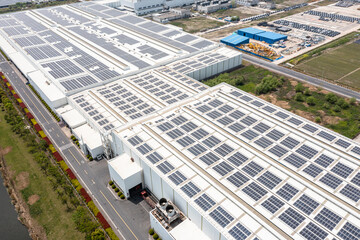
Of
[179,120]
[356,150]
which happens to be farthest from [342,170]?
[179,120]

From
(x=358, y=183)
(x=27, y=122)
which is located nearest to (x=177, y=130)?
(x=358, y=183)

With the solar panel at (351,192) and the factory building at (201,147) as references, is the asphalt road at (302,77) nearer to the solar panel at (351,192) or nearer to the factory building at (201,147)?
the factory building at (201,147)

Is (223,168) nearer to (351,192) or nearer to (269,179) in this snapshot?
(269,179)

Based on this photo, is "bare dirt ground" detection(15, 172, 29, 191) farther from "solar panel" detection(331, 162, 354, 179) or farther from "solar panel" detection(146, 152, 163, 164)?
"solar panel" detection(331, 162, 354, 179)

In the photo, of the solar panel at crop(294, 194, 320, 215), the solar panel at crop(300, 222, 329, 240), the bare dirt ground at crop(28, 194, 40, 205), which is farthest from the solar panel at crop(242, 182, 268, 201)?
the bare dirt ground at crop(28, 194, 40, 205)

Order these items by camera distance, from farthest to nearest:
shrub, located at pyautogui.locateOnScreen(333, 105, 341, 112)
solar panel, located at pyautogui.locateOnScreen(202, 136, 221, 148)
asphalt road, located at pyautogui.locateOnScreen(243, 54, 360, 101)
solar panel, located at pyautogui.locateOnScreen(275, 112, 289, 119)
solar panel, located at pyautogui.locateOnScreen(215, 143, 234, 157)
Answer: asphalt road, located at pyautogui.locateOnScreen(243, 54, 360, 101) < shrub, located at pyautogui.locateOnScreen(333, 105, 341, 112) < solar panel, located at pyautogui.locateOnScreen(275, 112, 289, 119) < solar panel, located at pyautogui.locateOnScreen(202, 136, 221, 148) < solar panel, located at pyautogui.locateOnScreen(215, 143, 234, 157)
